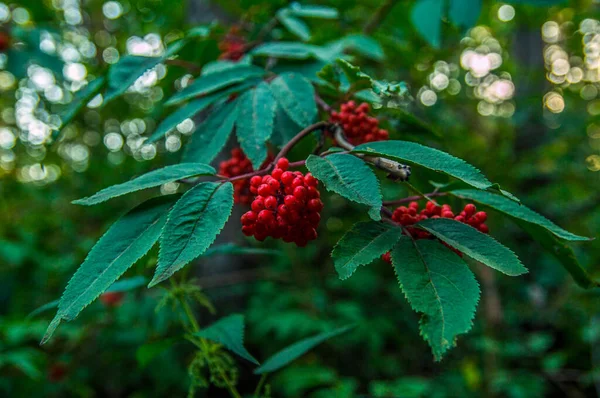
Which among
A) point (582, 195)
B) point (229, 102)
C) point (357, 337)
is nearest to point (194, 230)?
point (229, 102)

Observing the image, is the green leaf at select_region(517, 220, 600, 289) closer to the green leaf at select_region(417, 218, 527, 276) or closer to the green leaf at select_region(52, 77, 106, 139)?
the green leaf at select_region(417, 218, 527, 276)

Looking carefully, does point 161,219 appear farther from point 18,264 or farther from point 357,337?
point 18,264

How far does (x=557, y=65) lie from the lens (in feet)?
17.9

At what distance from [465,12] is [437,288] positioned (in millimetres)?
1358

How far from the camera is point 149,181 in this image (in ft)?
2.53

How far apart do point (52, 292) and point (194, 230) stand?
3.55 meters

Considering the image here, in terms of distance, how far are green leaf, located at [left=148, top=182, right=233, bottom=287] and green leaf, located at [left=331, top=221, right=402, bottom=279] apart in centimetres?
20

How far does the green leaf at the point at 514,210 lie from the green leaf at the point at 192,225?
53cm

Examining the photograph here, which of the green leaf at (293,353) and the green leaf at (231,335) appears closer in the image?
the green leaf at (231,335)

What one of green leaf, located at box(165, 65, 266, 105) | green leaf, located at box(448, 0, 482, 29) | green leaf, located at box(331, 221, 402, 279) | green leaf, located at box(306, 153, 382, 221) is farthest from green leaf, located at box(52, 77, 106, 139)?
green leaf, located at box(448, 0, 482, 29)

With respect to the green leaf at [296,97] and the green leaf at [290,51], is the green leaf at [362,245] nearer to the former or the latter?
the green leaf at [296,97]

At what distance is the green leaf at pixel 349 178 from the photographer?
0.71 meters

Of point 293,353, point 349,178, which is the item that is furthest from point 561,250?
point 293,353

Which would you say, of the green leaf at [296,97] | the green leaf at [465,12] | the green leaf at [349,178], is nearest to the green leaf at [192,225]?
the green leaf at [349,178]
